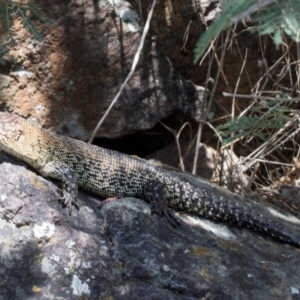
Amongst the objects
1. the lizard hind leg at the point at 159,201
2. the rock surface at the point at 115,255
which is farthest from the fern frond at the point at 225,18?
the lizard hind leg at the point at 159,201

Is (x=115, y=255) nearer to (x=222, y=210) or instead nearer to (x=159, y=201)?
(x=159, y=201)

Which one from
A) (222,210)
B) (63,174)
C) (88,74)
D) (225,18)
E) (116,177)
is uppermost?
(225,18)

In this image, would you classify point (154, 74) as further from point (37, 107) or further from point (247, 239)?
point (247, 239)

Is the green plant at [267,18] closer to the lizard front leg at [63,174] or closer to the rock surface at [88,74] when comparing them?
the lizard front leg at [63,174]

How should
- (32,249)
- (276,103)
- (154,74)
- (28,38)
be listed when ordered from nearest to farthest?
(32,249)
(276,103)
(28,38)
(154,74)

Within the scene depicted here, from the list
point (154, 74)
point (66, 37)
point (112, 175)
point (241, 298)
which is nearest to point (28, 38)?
point (66, 37)

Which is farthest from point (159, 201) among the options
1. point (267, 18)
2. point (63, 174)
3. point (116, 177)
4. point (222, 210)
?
point (267, 18)
